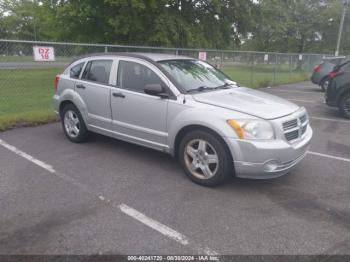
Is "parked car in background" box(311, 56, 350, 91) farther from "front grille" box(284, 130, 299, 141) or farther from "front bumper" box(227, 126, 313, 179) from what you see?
"front bumper" box(227, 126, 313, 179)

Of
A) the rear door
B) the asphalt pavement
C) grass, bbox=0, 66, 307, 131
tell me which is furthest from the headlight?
grass, bbox=0, 66, 307, 131

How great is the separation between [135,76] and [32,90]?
858cm

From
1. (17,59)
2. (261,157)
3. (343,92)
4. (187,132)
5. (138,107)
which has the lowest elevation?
(261,157)

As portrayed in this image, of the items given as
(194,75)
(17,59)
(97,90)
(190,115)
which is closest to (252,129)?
(190,115)

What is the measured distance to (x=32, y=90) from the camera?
11750 millimetres

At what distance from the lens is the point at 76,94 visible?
5477 mm

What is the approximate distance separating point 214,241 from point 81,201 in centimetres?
164

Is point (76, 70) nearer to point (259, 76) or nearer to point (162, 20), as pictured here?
point (162, 20)

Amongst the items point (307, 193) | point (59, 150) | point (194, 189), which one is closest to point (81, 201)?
point (194, 189)

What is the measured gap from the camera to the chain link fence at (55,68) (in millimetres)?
7484

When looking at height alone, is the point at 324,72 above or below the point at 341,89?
above

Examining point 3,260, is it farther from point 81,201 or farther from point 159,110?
point 159,110

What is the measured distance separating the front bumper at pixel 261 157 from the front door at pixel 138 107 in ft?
3.71

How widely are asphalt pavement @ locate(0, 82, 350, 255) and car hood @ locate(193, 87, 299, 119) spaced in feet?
3.26
